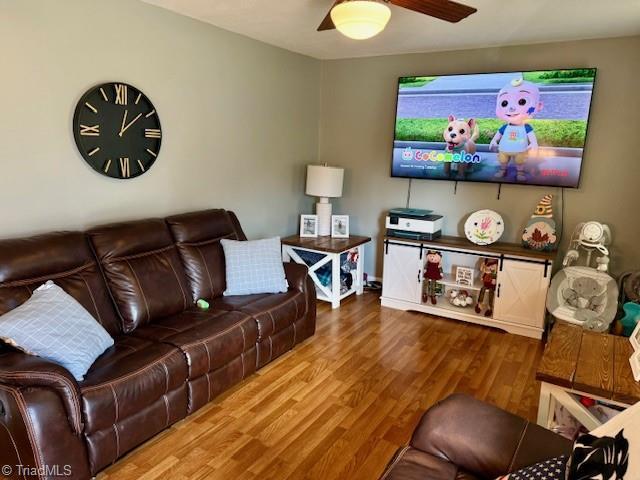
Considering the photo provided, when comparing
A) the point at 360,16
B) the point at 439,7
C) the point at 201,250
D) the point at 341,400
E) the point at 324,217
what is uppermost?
the point at 439,7

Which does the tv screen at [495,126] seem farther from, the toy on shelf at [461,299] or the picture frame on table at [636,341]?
the picture frame on table at [636,341]

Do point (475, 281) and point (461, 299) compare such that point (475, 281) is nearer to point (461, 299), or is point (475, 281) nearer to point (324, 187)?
point (461, 299)

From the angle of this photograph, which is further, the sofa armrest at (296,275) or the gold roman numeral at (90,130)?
the sofa armrest at (296,275)

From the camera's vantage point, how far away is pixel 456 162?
3.93m

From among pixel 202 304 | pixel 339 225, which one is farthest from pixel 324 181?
pixel 202 304

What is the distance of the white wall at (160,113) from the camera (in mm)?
2410

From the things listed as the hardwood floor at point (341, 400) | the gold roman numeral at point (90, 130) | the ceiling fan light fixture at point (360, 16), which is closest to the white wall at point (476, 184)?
the hardwood floor at point (341, 400)

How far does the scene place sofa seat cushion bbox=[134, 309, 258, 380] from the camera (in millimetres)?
2336

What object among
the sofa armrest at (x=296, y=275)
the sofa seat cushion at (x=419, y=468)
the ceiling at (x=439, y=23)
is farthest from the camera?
the sofa armrest at (x=296, y=275)

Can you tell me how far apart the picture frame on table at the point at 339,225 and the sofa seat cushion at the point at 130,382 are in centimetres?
244

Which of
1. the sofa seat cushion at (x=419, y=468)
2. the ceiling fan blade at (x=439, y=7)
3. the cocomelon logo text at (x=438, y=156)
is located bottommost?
the sofa seat cushion at (x=419, y=468)

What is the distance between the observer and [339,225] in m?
4.46

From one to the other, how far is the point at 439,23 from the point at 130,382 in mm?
3010

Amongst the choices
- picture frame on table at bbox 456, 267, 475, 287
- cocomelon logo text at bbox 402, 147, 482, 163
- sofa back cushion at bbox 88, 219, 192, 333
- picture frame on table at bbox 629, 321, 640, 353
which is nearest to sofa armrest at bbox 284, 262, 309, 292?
sofa back cushion at bbox 88, 219, 192, 333
